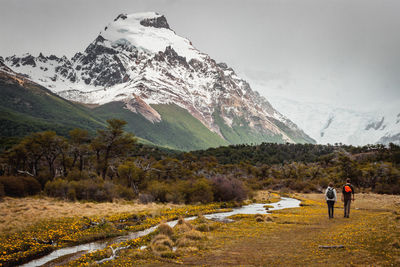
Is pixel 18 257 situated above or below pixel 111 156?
below

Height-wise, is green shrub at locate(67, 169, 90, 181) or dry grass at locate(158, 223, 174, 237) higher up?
green shrub at locate(67, 169, 90, 181)

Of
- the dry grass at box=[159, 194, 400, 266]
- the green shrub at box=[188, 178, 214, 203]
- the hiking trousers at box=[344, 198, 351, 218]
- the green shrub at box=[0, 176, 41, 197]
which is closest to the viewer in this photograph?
the dry grass at box=[159, 194, 400, 266]

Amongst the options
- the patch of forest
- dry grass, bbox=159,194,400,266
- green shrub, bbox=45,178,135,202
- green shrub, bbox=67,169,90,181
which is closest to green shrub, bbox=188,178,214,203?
the patch of forest

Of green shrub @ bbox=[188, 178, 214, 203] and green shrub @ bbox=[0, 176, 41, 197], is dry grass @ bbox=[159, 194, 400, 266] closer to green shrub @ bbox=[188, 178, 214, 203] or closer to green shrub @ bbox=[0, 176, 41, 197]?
green shrub @ bbox=[188, 178, 214, 203]

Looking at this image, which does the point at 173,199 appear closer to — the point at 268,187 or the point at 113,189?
the point at 113,189

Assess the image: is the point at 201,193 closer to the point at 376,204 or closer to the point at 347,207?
the point at 376,204

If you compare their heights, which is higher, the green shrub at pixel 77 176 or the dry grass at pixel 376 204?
the green shrub at pixel 77 176

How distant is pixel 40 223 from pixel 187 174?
55477 mm

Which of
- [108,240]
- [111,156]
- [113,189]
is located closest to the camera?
[108,240]

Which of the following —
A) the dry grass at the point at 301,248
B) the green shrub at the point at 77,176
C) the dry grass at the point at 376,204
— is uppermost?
the green shrub at the point at 77,176

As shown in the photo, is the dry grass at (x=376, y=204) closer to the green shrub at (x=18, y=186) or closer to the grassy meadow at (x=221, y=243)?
the grassy meadow at (x=221, y=243)

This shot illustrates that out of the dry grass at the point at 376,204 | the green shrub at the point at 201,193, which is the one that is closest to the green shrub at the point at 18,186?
the green shrub at the point at 201,193

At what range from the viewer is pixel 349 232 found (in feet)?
69.6

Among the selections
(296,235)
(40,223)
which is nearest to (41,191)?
(40,223)
